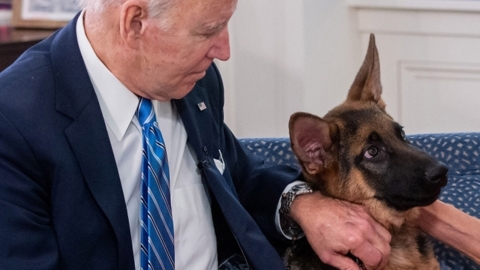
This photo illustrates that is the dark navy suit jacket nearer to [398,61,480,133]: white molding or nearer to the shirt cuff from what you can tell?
the shirt cuff

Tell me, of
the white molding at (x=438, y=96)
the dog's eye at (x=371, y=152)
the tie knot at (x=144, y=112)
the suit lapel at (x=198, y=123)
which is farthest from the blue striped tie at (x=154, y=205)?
the white molding at (x=438, y=96)

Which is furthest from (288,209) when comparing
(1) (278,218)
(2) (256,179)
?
(2) (256,179)

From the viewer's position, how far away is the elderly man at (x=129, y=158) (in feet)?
3.97

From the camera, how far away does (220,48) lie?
1378 millimetres

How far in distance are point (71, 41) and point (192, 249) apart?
52 centimetres

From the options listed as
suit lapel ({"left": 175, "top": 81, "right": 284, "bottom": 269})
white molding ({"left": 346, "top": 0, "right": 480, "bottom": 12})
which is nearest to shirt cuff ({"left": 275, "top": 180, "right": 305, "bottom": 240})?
suit lapel ({"left": 175, "top": 81, "right": 284, "bottom": 269})

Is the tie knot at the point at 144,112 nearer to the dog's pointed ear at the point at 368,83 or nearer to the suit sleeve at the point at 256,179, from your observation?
the suit sleeve at the point at 256,179

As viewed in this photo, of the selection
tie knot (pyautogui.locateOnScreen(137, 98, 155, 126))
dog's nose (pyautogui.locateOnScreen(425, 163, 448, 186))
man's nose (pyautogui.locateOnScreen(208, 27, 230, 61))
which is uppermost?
man's nose (pyautogui.locateOnScreen(208, 27, 230, 61))

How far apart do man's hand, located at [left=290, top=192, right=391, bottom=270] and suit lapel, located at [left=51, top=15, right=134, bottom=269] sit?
0.43 meters

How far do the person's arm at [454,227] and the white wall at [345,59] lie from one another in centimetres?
125

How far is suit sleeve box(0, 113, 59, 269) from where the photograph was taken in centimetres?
116

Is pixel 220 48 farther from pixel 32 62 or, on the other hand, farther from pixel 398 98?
pixel 398 98

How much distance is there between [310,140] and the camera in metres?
1.55

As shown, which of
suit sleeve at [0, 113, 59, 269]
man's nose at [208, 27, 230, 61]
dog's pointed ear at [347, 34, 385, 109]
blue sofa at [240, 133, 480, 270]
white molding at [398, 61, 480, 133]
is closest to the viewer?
suit sleeve at [0, 113, 59, 269]
